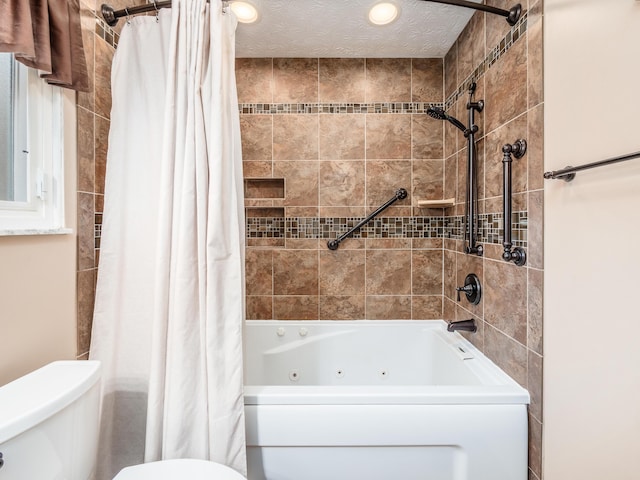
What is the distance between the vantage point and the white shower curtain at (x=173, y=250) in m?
1.11

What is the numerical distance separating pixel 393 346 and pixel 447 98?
169cm

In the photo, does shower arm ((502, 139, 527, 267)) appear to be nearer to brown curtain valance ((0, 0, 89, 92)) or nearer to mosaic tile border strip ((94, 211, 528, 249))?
mosaic tile border strip ((94, 211, 528, 249))

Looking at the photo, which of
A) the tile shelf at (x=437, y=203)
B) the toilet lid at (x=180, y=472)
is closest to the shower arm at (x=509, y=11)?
the tile shelf at (x=437, y=203)

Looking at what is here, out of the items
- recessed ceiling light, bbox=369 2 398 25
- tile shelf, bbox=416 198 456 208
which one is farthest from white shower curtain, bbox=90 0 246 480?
tile shelf, bbox=416 198 456 208

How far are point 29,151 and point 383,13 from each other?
174 centimetres

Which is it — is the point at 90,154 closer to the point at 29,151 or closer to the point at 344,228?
the point at 29,151

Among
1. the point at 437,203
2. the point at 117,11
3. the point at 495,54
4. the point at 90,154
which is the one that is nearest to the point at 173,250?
the point at 90,154

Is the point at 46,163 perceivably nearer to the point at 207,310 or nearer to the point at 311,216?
the point at 207,310

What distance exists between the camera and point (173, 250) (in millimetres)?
1145

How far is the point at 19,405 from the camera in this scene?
0.74 meters

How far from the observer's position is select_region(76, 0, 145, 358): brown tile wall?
1.19 metres

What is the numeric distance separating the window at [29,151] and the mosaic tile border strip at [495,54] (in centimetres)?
177

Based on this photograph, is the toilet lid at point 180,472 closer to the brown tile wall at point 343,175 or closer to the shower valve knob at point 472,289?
the brown tile wall at point 343,175
